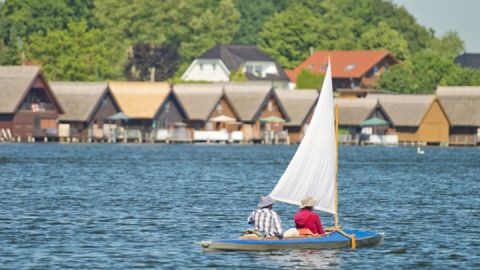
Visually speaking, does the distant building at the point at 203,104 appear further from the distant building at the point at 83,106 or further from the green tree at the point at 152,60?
the green tree at the point at 152,60

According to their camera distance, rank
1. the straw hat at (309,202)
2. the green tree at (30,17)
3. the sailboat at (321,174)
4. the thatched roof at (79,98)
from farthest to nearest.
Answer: the green tree at (30,17)
the thatched roof at (79,98)
the sailboat at (321,174)
the straw hat at (309,202)

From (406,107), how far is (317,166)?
4533 inches

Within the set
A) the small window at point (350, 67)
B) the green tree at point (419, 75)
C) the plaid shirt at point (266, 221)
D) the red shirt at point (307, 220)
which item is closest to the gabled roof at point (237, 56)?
the small window at point (350, 67)

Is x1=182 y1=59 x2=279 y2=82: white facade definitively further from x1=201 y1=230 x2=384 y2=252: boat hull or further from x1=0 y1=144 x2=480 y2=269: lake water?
x1=201 y1=230 x2=384 y2=252: boat hull

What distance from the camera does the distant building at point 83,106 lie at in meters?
142

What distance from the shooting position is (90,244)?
132 feet

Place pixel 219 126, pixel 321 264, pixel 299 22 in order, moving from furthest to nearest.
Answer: pixel 299 22 → pixel 219 126 → pixel 321 264

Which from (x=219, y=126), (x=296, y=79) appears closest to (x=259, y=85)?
(x=219, y=126)

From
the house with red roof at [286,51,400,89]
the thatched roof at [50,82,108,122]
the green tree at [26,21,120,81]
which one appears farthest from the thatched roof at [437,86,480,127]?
the green tree at [26,21,120,81]

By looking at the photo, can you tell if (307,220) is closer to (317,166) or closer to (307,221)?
(307,221)

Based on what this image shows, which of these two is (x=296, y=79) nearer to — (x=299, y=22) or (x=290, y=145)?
(x=299, y=22)

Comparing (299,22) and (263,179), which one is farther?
(299,22)

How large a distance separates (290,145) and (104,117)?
22499mm

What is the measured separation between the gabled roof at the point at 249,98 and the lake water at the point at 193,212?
45.0 meters
